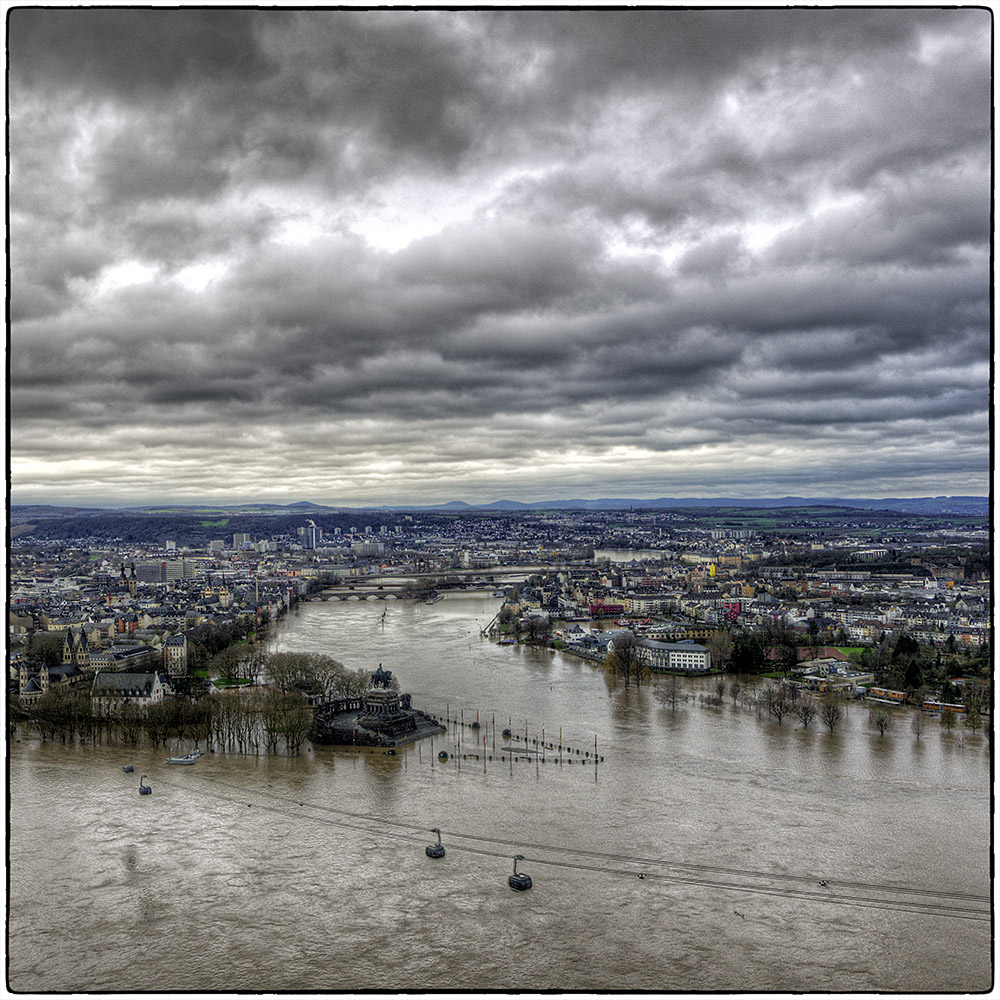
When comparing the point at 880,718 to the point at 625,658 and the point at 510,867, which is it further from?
the point at 510,867

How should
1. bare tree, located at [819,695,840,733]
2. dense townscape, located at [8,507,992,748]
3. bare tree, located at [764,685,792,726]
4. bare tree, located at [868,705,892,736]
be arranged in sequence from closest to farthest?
1. bare tree, located at [868,705,892,736]
2. bare tree, located at [819,695,840,733]
3. bare tree, located at [764,685,792,726]
4. dense townscape, located at [8,507,992,748]

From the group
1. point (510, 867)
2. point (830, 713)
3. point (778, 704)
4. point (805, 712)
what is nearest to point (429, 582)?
point (778, 704)

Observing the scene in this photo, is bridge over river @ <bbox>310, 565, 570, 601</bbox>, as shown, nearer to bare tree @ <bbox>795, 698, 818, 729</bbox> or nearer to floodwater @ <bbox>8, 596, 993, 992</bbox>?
bare tree @ <bbox>795, 698, 818, 729</bbox>

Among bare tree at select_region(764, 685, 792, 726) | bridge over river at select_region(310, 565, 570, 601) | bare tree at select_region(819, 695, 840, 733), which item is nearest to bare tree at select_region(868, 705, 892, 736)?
bare tree at select_region(819, 695, 840, 733)

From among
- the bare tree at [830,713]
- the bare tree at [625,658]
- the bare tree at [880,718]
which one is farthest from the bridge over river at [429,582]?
the bare tree at [880,718]

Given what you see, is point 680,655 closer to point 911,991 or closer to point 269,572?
point 911,991

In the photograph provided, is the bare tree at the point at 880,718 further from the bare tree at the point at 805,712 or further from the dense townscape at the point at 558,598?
the bare tree at the point at 805,712

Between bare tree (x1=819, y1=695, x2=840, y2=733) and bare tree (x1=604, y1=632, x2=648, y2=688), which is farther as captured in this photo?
bare tree (x1=604, y1=632, x2=648, y2=688)
